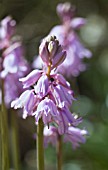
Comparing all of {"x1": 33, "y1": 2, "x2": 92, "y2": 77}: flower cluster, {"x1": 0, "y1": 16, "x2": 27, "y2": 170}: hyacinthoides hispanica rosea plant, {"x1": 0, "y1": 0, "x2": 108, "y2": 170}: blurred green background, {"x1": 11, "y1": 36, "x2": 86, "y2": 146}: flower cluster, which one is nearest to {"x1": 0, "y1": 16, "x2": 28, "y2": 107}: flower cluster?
{"x1": 0, "y1": 16, "x2": 27, "y2": 170}: hyacinthoides hispanica rosea plant

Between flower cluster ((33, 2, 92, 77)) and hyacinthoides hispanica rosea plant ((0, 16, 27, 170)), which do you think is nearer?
hyacinthoides hispanica rosea plant ((0, 16, 27, 170))

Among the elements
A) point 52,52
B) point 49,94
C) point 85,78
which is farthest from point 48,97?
point 85,78

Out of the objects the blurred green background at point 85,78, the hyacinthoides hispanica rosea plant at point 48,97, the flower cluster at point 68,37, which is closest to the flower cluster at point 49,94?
the hyacinthoides hispanica rosea plant at point 48,97

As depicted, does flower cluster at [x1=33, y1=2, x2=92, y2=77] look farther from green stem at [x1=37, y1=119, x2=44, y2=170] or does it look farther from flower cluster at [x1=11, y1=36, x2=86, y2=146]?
green stem at [x1=37, y1=119, x2=44, y2=170]

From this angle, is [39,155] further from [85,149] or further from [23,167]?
[23,167]

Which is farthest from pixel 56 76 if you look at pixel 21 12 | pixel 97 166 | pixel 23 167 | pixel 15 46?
pixel 21 12

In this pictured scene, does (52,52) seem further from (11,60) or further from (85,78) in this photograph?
(85,78)

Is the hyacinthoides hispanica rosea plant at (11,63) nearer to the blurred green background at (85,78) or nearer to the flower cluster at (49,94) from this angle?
the flower cluster at (49,94)
